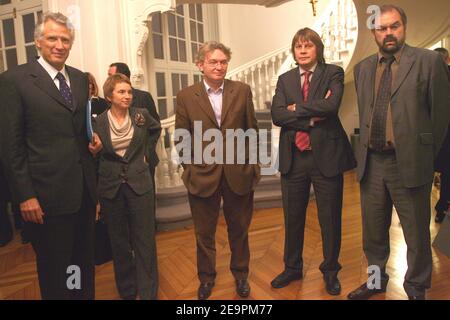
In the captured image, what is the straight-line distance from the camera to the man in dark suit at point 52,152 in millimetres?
1674

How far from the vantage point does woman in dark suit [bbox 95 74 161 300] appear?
2240mm

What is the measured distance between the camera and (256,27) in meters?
7.43

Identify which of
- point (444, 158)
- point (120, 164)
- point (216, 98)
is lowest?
point (444, 158)

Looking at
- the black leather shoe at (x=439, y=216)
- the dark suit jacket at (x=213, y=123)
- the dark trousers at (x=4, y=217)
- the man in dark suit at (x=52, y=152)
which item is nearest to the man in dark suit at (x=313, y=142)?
the dark suit jacket at (x=213, y=123)

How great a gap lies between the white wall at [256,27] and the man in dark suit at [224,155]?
17.7ft

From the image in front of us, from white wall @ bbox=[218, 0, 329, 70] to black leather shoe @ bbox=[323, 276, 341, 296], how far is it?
18.5 feet

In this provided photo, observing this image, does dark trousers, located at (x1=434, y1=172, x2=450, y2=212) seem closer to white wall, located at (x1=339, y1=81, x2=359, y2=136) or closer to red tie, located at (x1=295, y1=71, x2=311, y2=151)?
red tie, located at (x1=295, y1=71, x2=311, y2=151)

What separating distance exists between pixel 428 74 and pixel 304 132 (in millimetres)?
688

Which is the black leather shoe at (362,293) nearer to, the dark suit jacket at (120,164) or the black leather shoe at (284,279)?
the black leather shoe at (284,279)

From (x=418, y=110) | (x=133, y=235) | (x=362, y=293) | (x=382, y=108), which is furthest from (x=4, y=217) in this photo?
(x=418, y=110)

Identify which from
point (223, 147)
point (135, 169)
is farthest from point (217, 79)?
point (135, 169)

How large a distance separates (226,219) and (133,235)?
564 millimetres

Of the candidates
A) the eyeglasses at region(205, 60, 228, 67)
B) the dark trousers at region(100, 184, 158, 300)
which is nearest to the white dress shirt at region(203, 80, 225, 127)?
the eyeglasses at region(205, 60, 228, 67)

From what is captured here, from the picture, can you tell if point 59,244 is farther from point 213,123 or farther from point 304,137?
point 304,137
